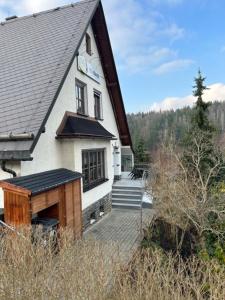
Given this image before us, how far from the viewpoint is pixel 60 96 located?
989 cm

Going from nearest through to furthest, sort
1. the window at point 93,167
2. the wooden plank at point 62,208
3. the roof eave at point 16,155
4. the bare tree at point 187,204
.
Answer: the roof eave at point 16,155 < the bare tree at point 187,204 < the wooden plank at point 62,208 < the window at point 93,167

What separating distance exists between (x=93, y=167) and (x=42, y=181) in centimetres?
501

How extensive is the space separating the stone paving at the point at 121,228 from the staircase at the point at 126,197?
1.36 feet

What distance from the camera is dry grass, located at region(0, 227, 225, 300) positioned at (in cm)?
326

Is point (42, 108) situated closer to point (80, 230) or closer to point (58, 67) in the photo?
point (58, 67)

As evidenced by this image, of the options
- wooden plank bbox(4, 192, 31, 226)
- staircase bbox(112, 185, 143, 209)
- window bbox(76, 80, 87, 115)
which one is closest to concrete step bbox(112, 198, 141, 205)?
staircase bbox(112, 185, 143, 209)

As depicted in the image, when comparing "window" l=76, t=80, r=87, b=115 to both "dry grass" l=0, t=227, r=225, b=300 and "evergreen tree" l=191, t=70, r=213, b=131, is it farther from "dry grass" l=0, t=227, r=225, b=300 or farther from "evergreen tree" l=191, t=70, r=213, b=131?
"dry grass" l=0, t=227, r=225, b=300

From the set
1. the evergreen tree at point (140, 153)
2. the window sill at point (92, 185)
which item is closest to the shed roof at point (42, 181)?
the window sill at point (92, 185)

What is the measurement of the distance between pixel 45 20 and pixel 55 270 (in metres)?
12.0

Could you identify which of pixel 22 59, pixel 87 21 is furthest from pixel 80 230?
pixel 87 21

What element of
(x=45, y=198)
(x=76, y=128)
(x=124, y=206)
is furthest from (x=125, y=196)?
(x=45, y=198)

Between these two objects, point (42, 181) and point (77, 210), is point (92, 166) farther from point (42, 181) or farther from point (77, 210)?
point (42, 181)

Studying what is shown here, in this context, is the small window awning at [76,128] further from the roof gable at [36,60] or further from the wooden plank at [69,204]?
the wooden plank at [69,204]

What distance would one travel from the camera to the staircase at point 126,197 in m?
14.3
